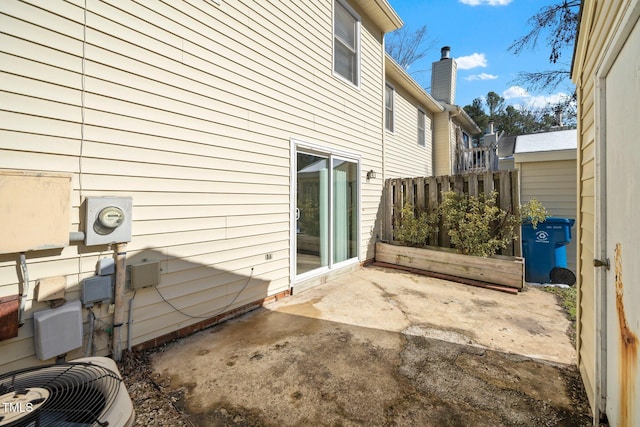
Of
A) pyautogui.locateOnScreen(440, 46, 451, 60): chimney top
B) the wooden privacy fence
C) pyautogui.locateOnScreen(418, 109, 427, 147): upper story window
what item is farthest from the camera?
pyautogui.locateOnScreen(440, 46, 451, 60): chimney top

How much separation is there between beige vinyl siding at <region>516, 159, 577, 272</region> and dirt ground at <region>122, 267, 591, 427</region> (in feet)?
15.4

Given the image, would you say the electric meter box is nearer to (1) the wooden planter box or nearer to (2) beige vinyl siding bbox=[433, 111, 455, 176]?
(1) the wooden planter box

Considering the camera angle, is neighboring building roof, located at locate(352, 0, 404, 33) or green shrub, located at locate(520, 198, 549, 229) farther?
neighboring building roof, located at locate(352, 0, 404, 33)

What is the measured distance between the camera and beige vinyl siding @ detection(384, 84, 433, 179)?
25.1 ft

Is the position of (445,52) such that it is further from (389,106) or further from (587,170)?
(587,170)

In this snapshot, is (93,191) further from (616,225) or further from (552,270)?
(552,270)

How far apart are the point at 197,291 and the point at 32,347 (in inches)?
48.5

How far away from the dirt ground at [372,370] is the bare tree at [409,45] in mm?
13688

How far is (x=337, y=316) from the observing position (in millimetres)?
3275

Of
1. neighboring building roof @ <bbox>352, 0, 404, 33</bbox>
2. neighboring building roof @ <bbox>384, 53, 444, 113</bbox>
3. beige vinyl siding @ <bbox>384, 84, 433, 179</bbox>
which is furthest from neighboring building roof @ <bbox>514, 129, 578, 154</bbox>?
neighboring building roof @ <bbox>352, 0, 404, 33</bbox>

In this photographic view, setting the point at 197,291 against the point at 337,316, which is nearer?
the point at 197,291

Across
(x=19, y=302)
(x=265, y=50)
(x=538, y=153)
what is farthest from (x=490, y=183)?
(x=19, y=302)

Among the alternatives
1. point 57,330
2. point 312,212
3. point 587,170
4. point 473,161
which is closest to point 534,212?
point 587,170

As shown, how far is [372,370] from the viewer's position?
86.8 inches
